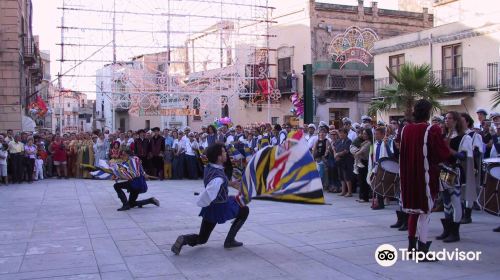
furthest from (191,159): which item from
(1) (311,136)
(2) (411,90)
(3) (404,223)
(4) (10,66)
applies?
(4) (10,66)

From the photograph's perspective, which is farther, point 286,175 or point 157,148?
point 157,148

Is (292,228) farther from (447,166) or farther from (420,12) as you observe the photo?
(420,12)

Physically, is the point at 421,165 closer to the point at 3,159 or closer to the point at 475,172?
the point at 475,172

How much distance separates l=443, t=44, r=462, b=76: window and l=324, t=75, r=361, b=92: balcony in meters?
7.87

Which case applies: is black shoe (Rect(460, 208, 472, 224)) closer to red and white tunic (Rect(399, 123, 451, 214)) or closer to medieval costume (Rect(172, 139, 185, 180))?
red and white tunic (Rect(399, 123, 451, 214))

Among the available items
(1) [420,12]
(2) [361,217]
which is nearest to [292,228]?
(2) [361,217]

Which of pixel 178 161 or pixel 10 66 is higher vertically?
pixel 10 66

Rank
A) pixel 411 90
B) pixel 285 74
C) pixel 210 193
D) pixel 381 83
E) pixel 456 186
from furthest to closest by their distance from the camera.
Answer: pixel 285 74 < pixel 381 83 < pixel 411 90 < pixel 456 186 < pixel 210 193

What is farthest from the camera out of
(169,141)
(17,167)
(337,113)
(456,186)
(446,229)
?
(337,113)

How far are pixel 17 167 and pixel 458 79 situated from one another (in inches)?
759

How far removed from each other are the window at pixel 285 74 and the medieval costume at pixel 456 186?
88.7ft

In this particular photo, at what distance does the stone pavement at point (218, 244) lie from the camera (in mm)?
5793

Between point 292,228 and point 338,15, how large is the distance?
27514mm

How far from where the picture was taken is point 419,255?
6.07 m
